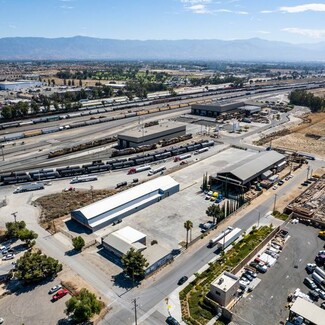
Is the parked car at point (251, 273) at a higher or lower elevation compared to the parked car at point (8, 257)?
higher

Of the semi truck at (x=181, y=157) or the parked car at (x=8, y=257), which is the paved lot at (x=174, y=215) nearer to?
the semi truck at (x=181, y=157)

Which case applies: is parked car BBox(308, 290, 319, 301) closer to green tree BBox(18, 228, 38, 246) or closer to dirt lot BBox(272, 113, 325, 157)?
green tree BBox(18, 228, 38, 246)

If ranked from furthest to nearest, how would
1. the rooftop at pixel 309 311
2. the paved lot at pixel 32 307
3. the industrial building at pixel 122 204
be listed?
1. the industrial building at pixel 122 204
2. the paved lot at pixel 32 307
3. the rooftop at pixel 309 311

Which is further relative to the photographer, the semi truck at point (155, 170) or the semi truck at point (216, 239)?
the semi truck at point (155, 170)

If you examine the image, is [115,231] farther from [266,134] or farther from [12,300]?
[266,134]

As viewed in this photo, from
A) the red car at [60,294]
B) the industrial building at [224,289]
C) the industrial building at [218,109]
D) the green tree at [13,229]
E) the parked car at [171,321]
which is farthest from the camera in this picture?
the industrial building at [218,109]

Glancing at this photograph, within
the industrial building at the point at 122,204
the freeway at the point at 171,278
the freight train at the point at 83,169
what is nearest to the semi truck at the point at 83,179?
the freight train at the point at 83,169

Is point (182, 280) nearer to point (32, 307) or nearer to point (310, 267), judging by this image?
point (310, 267)
